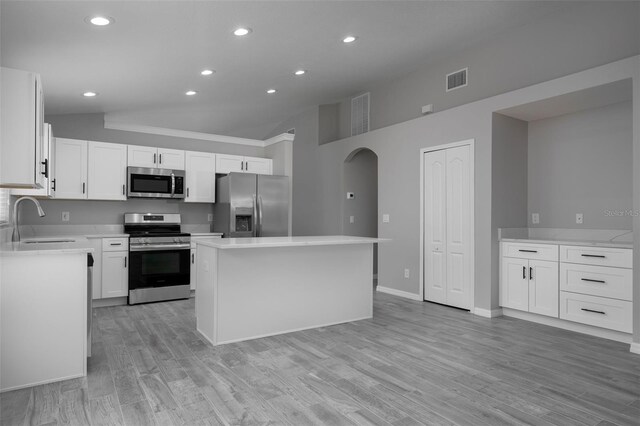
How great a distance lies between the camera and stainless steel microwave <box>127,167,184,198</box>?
5.46 meters

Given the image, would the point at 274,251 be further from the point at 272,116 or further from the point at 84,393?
the point at 272,116

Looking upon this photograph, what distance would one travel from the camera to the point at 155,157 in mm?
5680

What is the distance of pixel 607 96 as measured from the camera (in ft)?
12.8

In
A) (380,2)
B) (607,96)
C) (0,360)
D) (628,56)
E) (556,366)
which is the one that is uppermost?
(380,2)

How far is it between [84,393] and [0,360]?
0.59m

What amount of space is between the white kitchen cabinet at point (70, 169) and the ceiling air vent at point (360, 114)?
4076mm

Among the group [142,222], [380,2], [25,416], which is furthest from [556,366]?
[142,222]

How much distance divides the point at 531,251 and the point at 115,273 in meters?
4.97

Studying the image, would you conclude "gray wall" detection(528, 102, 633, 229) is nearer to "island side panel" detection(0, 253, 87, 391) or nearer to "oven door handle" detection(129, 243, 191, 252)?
"oven door handle" detection(129, 243, 191, 252)

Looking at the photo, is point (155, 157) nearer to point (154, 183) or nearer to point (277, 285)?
point (154, 183)

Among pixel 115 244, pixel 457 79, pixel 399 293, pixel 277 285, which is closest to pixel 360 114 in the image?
pixel 457 79

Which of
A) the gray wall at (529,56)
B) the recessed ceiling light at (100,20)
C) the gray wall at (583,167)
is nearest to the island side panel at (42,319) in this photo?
the recessed ceiling light at (100,20)

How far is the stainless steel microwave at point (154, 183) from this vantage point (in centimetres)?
546

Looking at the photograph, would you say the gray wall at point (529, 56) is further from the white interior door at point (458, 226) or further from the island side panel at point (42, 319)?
the island side panel at point (42, 319)
